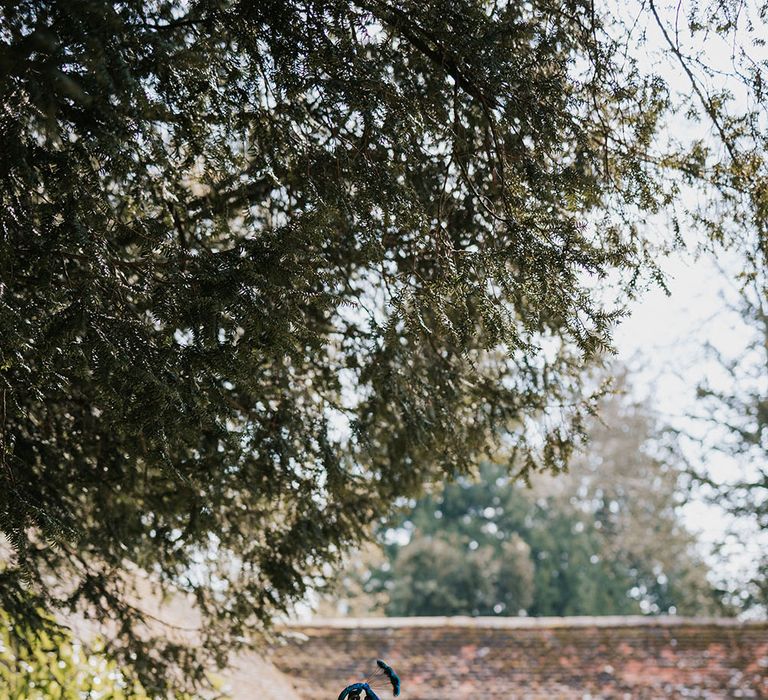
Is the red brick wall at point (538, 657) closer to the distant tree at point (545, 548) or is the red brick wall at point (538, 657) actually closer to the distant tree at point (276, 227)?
the distant tree at point (276, 227)

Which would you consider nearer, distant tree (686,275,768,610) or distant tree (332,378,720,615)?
distant tree (686,275,768,610)

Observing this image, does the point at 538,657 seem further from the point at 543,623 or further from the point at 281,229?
the point at 281,229

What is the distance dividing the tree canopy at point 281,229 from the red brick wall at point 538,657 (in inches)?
318

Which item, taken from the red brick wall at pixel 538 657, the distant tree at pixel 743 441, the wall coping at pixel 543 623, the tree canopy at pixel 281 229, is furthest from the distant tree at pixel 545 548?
the tree canopy at pixel 281 229

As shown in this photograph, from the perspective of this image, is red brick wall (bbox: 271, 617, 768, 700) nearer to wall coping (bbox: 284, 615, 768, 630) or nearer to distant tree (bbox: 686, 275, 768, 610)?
wall coping (bbox: 284, 615, 768, 630)

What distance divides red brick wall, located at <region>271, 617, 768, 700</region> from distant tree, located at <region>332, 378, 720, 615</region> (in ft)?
36.1

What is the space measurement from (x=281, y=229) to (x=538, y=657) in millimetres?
11251

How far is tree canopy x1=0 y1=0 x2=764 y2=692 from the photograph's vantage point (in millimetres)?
3848

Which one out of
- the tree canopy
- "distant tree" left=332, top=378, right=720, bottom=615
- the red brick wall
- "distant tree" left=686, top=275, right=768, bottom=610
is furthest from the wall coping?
"distant tree" left=332, top=378, right=720, bottom=615

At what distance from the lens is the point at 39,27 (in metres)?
2.98

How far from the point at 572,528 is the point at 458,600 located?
5.13m

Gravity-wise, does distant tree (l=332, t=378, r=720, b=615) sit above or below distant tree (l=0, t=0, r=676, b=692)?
above

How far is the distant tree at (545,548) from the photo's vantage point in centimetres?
2598

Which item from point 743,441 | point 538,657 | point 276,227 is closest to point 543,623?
point 538,657
